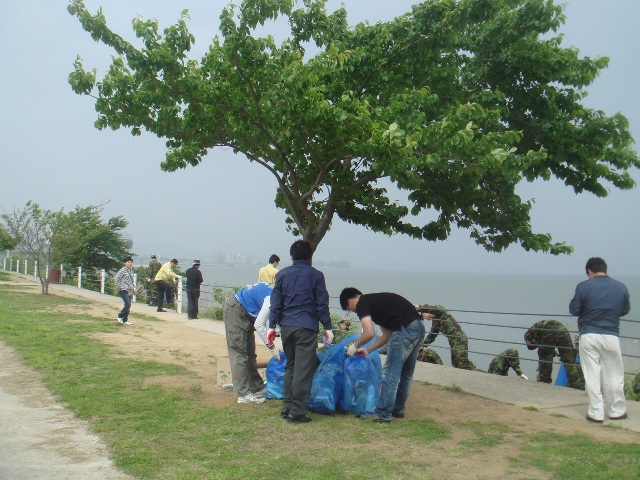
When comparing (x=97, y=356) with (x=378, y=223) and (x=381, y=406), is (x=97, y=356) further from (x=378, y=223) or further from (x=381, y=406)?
(x=381, y=406)

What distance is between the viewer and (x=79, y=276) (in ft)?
106

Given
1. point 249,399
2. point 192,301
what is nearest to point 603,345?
point 249,399

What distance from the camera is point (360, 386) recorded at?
7.40 metres

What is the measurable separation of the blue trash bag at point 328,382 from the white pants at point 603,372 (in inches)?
101

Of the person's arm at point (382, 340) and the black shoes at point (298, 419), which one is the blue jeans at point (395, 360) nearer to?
the person's arm at point (382, 340)

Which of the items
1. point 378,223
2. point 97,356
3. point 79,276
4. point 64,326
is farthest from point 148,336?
point 79,276

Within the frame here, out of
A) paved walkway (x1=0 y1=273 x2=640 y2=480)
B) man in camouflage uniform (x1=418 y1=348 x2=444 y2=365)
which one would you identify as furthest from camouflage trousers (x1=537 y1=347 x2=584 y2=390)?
man in camouflage uniform (x1=418 y1=348 x2=444 y2=365)

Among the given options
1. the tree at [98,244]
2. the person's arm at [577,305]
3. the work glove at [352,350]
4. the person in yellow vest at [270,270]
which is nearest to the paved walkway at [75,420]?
the person's arm at [577,305]

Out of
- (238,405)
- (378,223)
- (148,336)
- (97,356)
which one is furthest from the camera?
(148,336)

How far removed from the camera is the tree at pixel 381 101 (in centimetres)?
805

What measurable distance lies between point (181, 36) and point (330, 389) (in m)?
4.64

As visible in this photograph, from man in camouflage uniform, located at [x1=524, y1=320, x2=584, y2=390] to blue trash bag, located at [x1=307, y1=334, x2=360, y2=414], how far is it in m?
3.57

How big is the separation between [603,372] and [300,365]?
319 cm

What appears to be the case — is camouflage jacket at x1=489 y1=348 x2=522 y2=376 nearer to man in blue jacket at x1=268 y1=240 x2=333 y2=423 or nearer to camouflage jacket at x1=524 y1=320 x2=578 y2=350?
camouflage jacket at x1=524 y1=320 x2=578 y2=350
